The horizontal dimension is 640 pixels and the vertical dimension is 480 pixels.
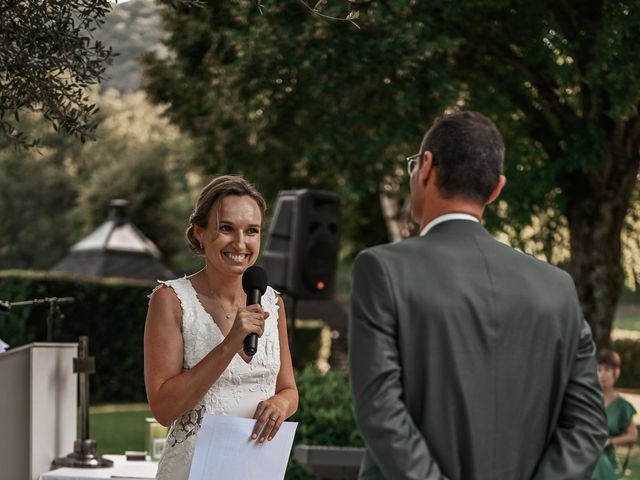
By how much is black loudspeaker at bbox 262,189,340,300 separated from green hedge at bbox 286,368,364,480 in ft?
9.40

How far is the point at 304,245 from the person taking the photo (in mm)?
15102

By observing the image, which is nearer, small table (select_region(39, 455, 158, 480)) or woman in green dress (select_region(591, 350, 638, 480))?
small table (select_region(39, 455, 158, 480))

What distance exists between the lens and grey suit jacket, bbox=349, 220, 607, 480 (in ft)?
9.73

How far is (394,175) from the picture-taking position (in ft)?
59.7

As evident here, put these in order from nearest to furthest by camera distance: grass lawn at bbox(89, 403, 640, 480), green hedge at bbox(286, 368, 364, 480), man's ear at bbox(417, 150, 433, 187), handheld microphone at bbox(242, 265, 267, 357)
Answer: man's ear at bbox(417, 150, 433, 187) < handheld microphone at bbox(242, 265, 267, 357) < green hedge at bbox(286, 368, 364, 480) < grass lawn at bbox(89, 403, 640, 480)

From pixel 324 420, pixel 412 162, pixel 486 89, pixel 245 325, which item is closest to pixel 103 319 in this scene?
pixel 486 89

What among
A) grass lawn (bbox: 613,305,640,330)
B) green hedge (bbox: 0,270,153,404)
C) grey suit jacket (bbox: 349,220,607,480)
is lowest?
grass lawn (bbox: 613,305,640,330)

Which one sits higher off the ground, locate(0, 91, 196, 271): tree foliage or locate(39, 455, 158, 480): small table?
locate(0, 91, 196, 271): tree foliage

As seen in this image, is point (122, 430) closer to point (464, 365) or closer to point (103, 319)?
point (103, 319)

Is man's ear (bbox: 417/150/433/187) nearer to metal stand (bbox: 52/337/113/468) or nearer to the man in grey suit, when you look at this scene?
the man in grey suit

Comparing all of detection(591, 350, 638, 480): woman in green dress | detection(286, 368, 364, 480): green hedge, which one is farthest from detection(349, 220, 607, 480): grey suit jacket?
detection(286, 368, 364, 480): green hedge

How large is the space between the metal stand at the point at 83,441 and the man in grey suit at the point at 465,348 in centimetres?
309

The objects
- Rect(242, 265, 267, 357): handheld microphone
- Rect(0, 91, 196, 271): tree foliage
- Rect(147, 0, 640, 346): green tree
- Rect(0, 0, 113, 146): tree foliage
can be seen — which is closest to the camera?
Rect(242, 265, 267, 357): handheld microphone

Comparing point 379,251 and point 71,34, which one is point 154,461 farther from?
point 379,251
